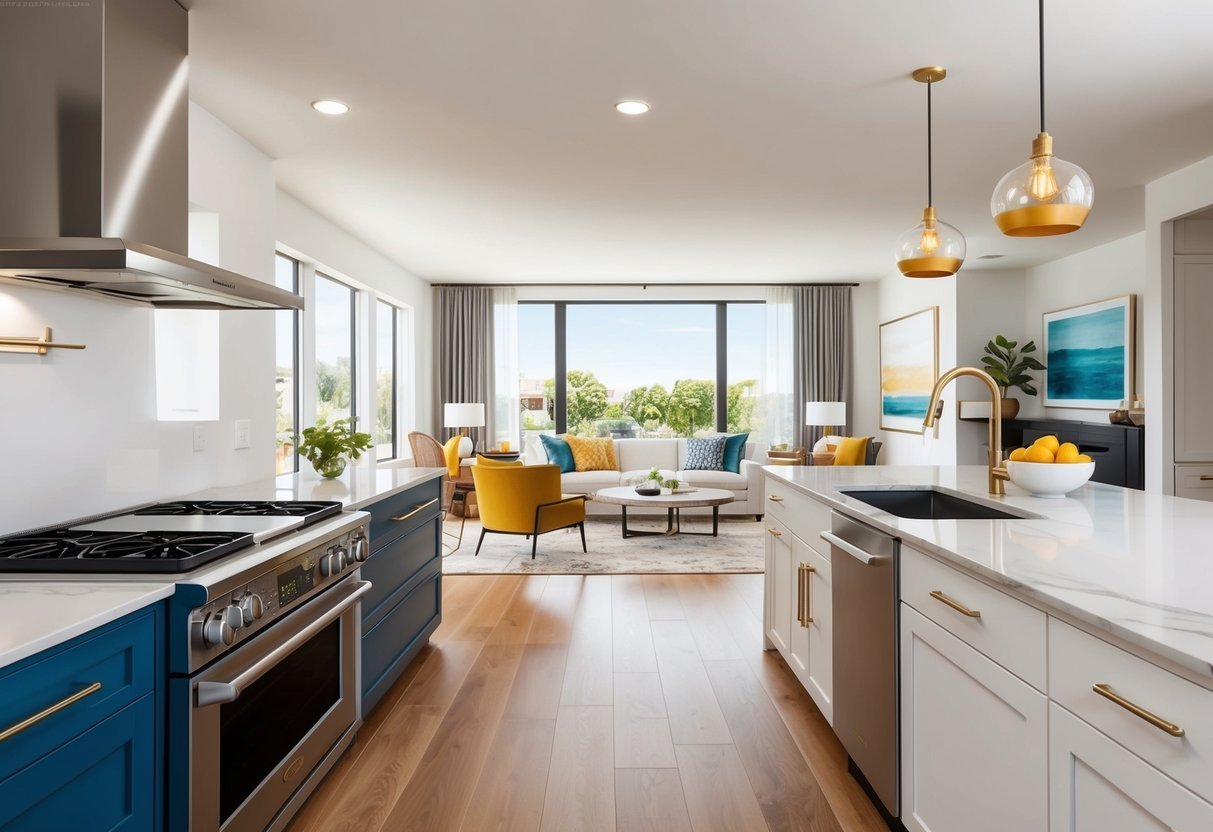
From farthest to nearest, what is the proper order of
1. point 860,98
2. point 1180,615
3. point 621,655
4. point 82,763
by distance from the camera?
point 621,655 → point 860,98 → point 82,763 → point 1180,615

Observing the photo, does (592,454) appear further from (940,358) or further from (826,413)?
(940,358)

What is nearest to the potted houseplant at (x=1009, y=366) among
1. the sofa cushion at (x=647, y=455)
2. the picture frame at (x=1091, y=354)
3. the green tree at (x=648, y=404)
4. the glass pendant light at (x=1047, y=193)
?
the picture frame at (x=1091, y=354)

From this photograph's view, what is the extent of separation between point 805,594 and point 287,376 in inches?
145

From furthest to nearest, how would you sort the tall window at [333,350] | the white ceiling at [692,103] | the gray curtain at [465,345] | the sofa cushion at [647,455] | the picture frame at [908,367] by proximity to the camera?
the gray curtain at [465,345] → the sofa cushion at [647,455] → the picture frame at [908,367] → the tall window at [333,350] → the white ceiling at [692,103]

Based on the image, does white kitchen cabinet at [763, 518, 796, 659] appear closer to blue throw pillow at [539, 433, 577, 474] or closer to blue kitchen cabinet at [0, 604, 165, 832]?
blue kitchen cabinet at [0, 604, 165, 832]

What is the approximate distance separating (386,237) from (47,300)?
3955mm

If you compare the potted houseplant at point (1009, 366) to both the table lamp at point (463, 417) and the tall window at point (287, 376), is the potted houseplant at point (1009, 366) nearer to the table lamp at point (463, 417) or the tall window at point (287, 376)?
the table lamp at point (463, 417)

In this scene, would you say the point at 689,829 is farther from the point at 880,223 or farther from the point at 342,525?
the point at 880,223

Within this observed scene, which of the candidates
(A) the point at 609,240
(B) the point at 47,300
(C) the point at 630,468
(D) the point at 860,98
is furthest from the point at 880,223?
(B) the point at 47,300

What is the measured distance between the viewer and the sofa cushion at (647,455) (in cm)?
807

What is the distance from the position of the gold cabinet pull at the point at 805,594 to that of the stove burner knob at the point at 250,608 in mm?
1825

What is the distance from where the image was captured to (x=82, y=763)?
129cm

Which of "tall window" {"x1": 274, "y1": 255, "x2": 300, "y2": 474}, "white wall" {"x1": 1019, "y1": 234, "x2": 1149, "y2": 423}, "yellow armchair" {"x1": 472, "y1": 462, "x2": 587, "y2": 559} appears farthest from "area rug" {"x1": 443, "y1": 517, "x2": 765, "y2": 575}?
"white wall" {"x1": 1019, "y1": 234, "x2": 1149, "y2": 423}

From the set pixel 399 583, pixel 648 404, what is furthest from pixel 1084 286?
pixel 399 583
